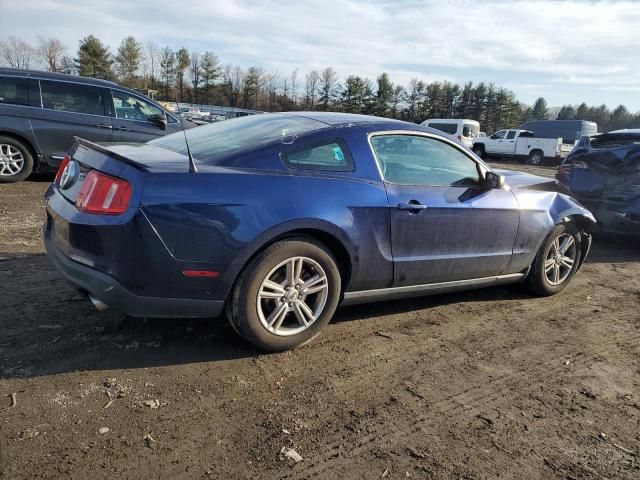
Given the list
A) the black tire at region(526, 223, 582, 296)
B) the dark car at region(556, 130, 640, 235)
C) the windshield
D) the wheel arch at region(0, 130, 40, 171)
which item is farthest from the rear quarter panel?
the wheel arch at region(0, 130, 40, 171)

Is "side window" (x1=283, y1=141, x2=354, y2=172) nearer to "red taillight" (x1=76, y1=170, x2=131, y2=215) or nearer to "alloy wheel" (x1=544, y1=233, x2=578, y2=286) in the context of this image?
"red taillight" (x1=76, y1=170, x2=131, y2=215)

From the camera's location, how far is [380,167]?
11.6ft

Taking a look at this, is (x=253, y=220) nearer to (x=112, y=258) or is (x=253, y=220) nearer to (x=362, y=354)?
(x=112, y=258)

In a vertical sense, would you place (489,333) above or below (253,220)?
below

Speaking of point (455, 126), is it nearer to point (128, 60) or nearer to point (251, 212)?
point (251, 212)

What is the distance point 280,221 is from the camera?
3004 mm

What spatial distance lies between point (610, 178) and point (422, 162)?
426cm

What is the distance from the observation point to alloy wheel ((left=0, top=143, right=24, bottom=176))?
25.9ft

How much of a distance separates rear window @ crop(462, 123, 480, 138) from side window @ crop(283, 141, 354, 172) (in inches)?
1064

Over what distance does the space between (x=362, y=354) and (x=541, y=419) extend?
1.11 metres

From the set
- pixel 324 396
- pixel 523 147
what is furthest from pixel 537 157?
pixel 324 396

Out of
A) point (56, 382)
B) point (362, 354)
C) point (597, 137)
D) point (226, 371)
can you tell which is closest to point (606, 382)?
point (362, 354)

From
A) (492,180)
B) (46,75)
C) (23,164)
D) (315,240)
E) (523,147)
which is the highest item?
(46,75)

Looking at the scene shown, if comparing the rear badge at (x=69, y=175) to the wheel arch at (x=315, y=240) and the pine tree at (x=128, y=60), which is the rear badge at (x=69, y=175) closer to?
the wheel arch at (x=315, y=240)
